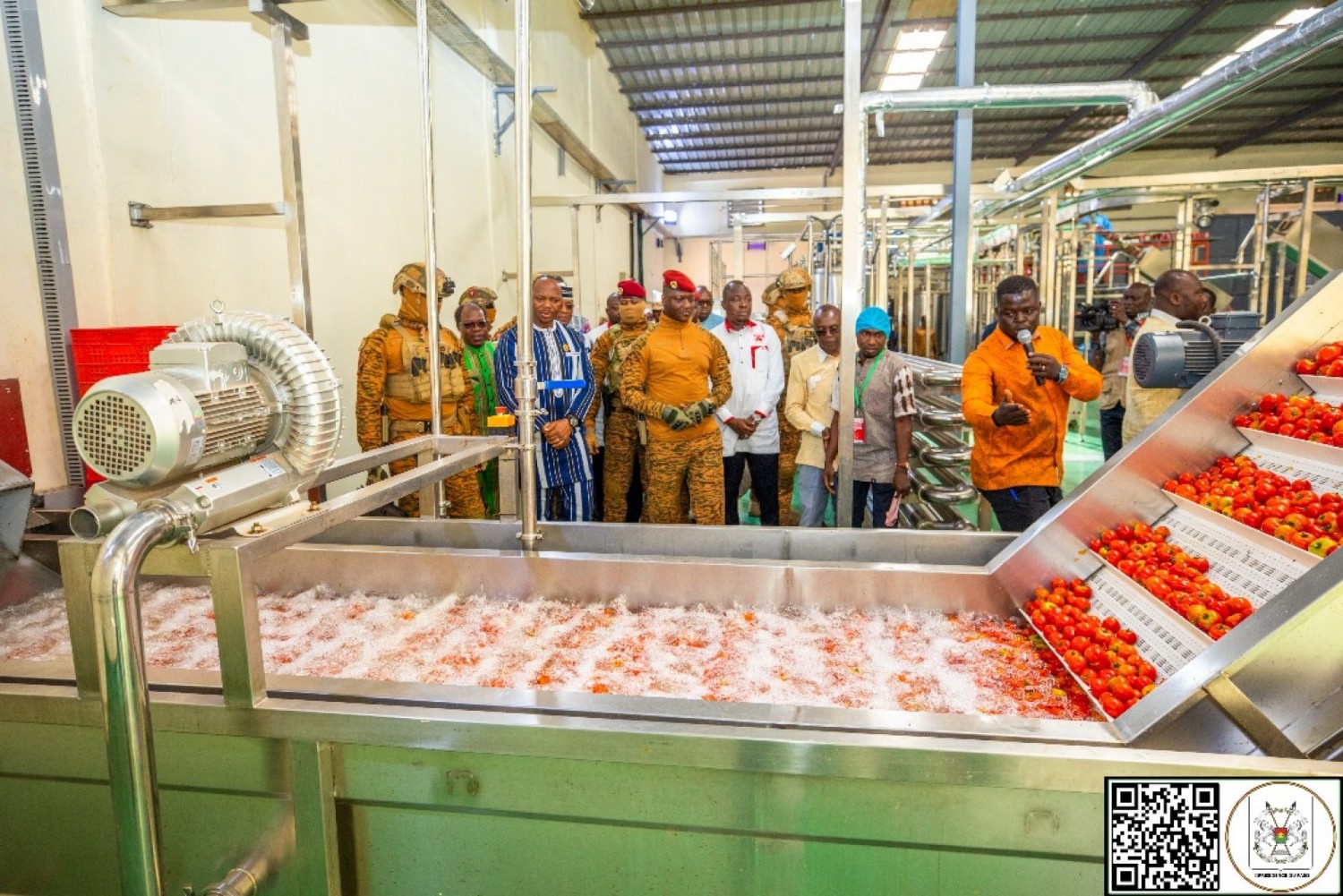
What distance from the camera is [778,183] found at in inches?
629

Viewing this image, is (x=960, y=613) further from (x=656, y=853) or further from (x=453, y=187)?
(x=453, y=187)

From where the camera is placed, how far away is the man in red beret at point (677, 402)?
3879mm

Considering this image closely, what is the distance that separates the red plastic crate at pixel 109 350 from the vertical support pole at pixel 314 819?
2.07 metres

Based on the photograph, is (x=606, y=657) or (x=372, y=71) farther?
(x=372, y=71)

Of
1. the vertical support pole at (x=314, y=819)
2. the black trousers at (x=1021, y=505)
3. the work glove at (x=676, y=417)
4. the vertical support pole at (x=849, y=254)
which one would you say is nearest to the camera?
the vertical support pole at (x=314, y=819)

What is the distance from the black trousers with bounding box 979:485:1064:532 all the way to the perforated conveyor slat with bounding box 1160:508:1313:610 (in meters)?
0.97

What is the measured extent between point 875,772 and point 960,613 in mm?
1071

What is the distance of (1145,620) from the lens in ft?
5.81

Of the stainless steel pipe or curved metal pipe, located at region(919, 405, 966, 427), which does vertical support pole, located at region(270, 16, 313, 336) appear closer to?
the stainless steel pipe

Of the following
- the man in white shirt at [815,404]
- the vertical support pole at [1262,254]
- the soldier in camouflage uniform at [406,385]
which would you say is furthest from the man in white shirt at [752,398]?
the vertical support pole at [1262,254]

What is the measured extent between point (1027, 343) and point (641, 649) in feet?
6.61

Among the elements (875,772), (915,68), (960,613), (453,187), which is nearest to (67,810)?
(875,772)

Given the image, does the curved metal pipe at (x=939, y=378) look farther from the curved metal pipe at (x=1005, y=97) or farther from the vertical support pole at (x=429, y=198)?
the vertical support pole at (x=429, y=198)

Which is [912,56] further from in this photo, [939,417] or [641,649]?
[641,649]
